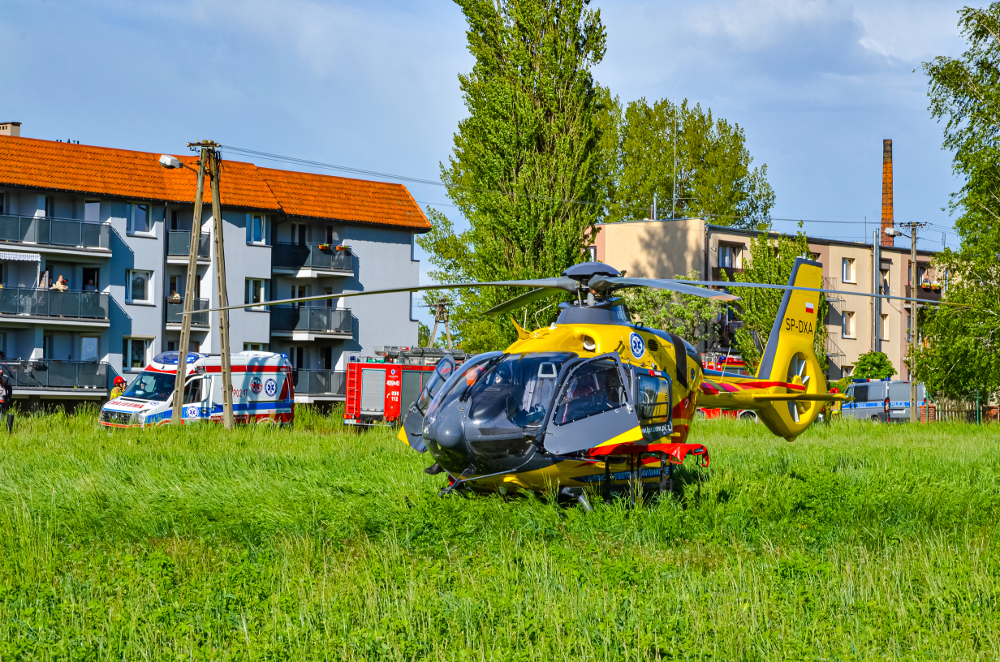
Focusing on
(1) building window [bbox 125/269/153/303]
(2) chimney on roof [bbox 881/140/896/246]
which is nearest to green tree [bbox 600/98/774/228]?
(2) chimney on roof [bbox 881/140/896/246]

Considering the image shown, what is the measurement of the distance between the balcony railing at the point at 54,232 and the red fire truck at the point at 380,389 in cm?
1459

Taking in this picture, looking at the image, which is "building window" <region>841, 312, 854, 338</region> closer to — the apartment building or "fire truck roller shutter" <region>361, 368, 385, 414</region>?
the apartment building

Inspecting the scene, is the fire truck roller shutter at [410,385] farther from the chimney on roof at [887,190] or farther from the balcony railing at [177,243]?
the chimney on roof at [887,190]

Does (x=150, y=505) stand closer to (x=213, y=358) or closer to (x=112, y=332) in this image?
(x=213, y=358)

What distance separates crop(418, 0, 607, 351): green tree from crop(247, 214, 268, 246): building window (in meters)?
13.6

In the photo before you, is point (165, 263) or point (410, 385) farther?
point (165, 263)

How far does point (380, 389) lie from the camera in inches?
1266

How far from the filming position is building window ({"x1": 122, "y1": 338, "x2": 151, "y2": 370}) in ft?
137

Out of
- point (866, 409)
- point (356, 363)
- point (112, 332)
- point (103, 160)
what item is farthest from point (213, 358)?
point (866, 409)

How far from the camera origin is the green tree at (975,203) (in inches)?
1172

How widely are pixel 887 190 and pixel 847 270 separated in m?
12.2

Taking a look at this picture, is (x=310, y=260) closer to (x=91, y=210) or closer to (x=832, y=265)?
(x=91, y=210)

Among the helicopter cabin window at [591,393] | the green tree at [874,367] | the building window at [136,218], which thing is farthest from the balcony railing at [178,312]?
the helicopter cabin window at [591,393]

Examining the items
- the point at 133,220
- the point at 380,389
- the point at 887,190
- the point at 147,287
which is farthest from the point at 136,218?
the point at 887,190
